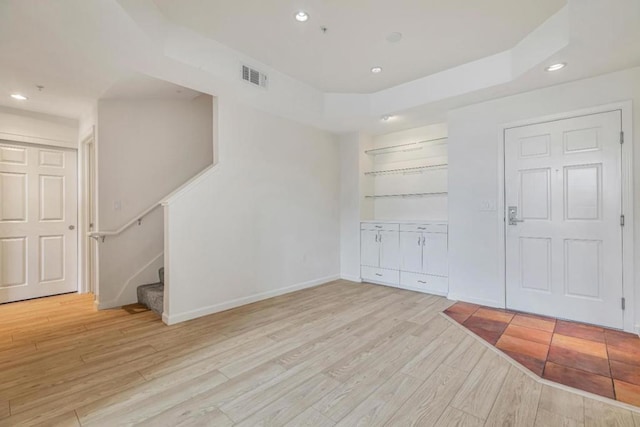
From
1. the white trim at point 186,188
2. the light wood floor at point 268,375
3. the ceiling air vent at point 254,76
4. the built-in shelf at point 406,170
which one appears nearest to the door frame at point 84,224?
the light wood floor at point 268,375

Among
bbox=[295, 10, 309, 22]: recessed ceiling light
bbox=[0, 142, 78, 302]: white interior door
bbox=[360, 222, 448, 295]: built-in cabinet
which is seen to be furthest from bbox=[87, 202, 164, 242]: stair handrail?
bbox=[360, 222, 448, 295]: built-in cabinet

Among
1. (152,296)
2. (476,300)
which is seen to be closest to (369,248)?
(476,300)

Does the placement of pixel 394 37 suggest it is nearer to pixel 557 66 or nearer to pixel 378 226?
pixel 557 66

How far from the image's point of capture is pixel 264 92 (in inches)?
139

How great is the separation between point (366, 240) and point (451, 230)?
140cm

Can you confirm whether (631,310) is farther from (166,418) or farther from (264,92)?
(264,92)

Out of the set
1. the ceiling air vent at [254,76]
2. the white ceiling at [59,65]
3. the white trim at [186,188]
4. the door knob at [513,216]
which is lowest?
the door knob at [513,216]

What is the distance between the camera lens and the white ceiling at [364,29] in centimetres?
243

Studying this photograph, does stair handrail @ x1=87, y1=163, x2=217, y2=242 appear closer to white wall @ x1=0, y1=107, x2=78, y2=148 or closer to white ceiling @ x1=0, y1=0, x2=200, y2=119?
white ceiling @ x1=0, y1=0, x2=200, y2=119

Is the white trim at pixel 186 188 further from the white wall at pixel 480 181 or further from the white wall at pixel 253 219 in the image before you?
the white wall at pixel 480 181

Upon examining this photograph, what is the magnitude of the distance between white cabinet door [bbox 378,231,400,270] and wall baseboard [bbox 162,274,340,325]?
1003mm

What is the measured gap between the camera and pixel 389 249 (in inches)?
183

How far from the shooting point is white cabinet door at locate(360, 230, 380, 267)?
4.79 metres

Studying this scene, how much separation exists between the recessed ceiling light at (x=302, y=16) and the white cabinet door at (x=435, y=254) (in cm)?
309
